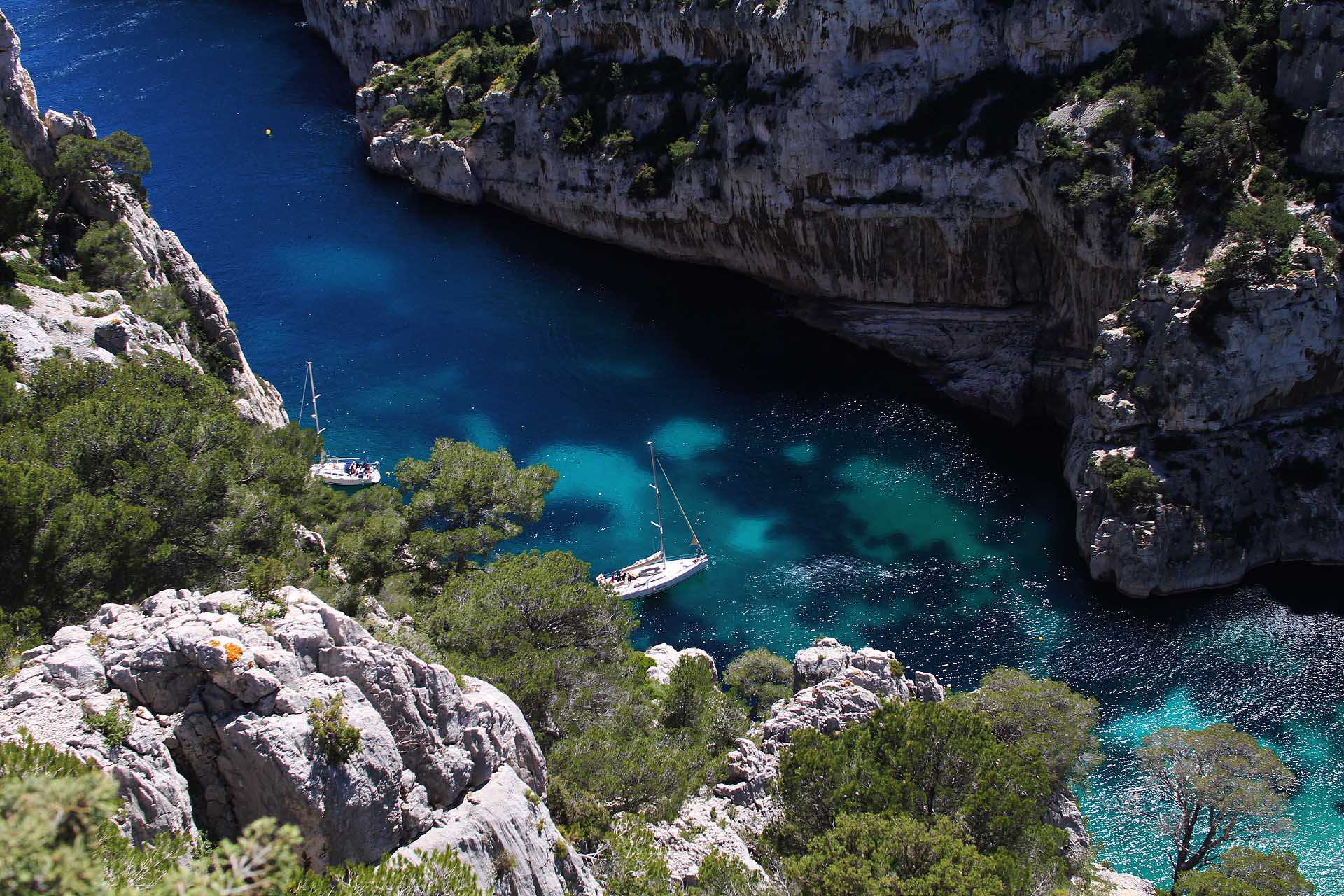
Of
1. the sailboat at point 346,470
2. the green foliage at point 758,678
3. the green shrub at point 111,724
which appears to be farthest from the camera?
the sailboat at point 346,470

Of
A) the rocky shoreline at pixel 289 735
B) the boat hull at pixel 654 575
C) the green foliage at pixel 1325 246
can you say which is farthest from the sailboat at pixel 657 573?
the green foliage at pixel 1325 246

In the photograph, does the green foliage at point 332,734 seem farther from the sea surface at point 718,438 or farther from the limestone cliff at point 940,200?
the limestone cliff at point 940,200

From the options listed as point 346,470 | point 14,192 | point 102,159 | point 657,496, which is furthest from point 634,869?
point 102,159

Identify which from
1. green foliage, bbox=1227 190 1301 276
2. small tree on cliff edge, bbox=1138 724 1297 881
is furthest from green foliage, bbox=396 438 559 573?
green foliage, bbox=1227 190 1301 276

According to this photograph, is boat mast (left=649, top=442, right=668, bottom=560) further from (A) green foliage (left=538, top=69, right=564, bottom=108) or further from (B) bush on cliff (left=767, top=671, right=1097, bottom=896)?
(A) green foliage (left=538, top=69, right=564, bottom=108)

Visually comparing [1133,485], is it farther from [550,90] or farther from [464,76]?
[464,76]
